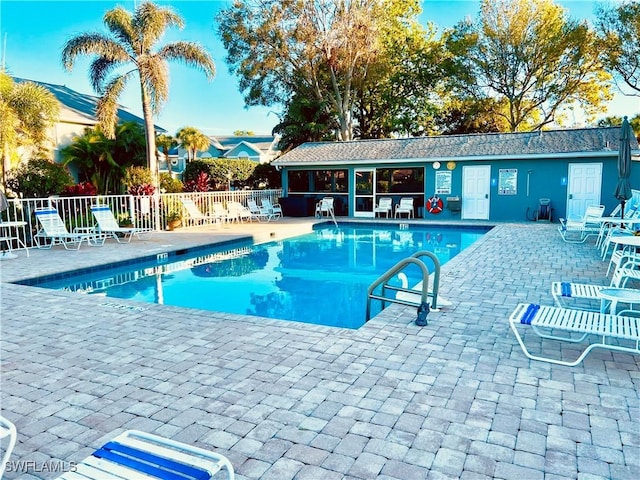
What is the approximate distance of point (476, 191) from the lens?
668 inches

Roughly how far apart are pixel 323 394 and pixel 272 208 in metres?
15.7

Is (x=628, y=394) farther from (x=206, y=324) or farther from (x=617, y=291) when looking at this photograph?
(x=206, y=324)

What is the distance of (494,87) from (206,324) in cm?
2797

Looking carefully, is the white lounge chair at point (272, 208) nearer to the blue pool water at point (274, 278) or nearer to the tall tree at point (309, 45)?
the blue pool water at point (274, 278)

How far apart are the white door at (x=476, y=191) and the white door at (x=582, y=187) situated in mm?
2616

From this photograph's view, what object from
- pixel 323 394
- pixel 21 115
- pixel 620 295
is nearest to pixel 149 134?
pixel 21 115

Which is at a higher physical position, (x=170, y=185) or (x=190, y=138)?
(x=190, y=138)

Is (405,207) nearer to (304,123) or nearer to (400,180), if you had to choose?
(400,180)

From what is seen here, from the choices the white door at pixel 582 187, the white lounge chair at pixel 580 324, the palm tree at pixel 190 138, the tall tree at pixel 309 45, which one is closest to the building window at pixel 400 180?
the white door at pixel 582 187

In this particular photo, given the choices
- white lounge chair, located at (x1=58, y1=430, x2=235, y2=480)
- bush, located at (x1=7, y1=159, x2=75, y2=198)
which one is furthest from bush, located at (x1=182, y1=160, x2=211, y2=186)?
white lounge chair, located at (x1=58, y1=430, x2=235, y2=480)

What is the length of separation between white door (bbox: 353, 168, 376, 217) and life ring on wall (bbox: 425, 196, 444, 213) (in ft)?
7.63

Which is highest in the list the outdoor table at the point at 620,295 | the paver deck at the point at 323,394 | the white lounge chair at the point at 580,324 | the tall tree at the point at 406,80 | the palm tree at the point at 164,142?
the tall tree at the point at 406,80

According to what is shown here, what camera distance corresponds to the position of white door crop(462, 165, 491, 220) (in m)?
16.8

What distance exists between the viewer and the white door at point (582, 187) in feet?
50.4
